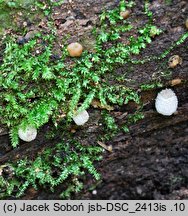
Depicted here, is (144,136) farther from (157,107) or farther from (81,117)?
(81,117)

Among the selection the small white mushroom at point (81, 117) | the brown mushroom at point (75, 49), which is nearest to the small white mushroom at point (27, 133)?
the small white mushroom at point (81, 117)

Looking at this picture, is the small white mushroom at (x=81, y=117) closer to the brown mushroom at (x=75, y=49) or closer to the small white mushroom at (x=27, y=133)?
the small white mushroom at (x=27, y=133)

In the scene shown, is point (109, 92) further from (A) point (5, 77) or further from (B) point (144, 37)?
(A) point (5, 77)

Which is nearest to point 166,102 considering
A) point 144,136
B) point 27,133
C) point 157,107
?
point 157,107

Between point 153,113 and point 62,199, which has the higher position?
point 153,113

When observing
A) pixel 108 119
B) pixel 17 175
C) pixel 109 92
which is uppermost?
pixel 109 92

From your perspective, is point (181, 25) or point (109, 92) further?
point (109, 92)

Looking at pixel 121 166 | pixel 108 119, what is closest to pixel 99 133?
pixel 108 119
